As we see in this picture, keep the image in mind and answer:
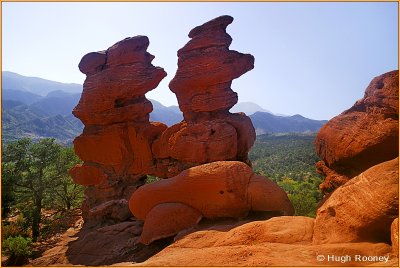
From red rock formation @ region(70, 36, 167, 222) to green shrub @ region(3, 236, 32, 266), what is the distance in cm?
603

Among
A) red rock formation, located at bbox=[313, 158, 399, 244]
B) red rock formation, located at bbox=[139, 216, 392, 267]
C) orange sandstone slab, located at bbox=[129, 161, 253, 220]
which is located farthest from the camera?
orange sandstone slab, located at bbox=[129, 161, 253, 220]

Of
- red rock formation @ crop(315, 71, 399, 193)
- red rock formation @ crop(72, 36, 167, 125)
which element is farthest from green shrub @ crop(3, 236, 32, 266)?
red rock formation @ crop(315, 71, 399, 193)

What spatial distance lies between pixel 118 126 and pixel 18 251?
10110 millimetres

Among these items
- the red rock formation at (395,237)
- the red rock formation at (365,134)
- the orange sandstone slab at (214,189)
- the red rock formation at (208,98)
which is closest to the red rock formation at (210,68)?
the red rock formation at (208,98)

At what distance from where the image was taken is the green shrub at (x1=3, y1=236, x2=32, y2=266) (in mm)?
16734

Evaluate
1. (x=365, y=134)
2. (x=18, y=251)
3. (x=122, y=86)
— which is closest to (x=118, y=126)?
(x=122, y=86)

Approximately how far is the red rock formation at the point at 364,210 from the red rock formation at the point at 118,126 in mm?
16989

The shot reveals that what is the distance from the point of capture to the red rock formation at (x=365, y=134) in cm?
925

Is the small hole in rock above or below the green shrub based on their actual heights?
above

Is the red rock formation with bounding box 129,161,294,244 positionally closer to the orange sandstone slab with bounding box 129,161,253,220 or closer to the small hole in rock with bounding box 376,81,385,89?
the orange sandstone slab with bounding box 129,161,253,220

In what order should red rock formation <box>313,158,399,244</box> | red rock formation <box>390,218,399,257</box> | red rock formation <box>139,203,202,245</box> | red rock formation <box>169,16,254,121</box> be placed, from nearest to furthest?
red rock formation <box>390,218,399,257</box>
red rock formation <box>313,158,399,244</box>
red rock formation <box>139,203,202,245</box>
red rock formation <box>169,16,254,121</box>

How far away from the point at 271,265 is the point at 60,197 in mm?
26420

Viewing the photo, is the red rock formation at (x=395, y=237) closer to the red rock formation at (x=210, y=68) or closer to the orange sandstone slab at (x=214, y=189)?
the orange sandstone slab at (x=214, y=189)

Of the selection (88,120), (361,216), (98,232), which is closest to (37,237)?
(88,120)
